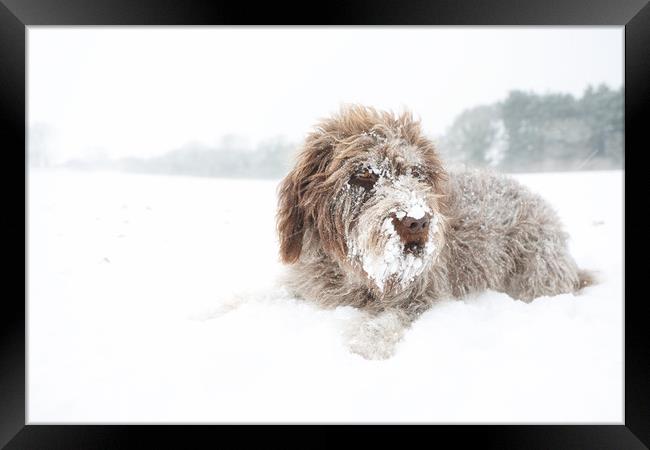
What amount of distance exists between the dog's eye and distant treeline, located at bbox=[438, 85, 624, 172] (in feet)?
23.5

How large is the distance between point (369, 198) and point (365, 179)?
0.16 metres

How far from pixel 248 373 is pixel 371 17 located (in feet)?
7.24

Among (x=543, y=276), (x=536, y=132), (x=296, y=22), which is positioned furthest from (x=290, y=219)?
(x=536, y=132)

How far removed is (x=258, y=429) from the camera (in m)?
2.28

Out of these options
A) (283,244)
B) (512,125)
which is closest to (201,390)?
(283,244)

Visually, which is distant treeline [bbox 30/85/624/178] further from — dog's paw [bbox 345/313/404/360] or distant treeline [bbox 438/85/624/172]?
dog's paw [bbox 345/313/404/360]

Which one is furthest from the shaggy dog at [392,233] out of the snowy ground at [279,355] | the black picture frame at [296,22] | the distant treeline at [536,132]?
the distant treeline at [536,132]

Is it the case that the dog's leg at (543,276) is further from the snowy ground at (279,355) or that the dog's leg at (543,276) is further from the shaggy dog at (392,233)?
the snowy ground at (279,355)

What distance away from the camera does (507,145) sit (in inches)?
758

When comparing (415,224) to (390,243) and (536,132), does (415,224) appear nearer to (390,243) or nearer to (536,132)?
(390,243)

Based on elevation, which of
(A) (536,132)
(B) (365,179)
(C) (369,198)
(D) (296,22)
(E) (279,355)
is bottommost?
(E) (279,355)

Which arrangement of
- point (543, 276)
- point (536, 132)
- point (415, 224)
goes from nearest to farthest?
point (415, 224)
point (543, 276)
point (536, 132)

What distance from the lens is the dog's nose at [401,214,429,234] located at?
2877mm

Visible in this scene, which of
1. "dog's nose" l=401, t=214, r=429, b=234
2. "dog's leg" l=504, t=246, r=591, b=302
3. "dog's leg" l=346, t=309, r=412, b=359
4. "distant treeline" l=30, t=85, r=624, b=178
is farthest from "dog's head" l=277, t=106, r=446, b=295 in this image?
"distant treeline" l=30, t=85, r=624, b=178
